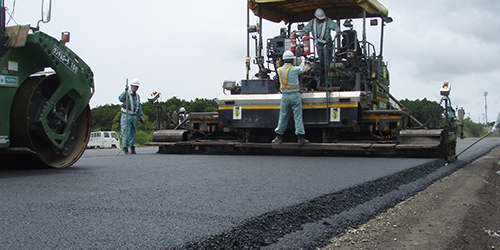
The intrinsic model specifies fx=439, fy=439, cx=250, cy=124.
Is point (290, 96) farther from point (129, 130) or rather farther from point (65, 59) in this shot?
point (65, 59)

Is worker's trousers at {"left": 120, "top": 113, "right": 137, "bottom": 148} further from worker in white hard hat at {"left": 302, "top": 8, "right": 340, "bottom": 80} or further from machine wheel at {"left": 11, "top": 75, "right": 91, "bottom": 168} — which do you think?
worker in white hard hat at {"left": 302, "top": 8, "right": 340, "bottom": 80}

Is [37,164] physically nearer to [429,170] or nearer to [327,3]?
[429,170]

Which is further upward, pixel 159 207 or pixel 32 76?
pixel 32 76

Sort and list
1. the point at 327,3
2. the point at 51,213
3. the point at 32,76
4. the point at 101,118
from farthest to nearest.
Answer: the point at 101,118, the point at 327,3, the point at 32,76, the point at 51,213

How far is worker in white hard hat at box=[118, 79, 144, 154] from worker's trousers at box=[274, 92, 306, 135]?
295cm

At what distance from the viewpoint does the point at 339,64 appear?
316 inches

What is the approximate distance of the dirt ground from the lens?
253 centimetres

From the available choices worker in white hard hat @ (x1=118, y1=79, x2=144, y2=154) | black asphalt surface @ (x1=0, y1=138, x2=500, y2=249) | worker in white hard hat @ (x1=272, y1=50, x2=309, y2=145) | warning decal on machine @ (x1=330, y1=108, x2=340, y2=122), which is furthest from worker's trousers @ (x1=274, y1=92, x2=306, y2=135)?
worker in white hard hat @ (x1=118, y1=79, x2=144, y2=154)

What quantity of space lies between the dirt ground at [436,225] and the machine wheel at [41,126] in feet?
11.4

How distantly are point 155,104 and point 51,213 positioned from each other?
6.83 meters

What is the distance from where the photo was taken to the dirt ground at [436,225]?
253cm

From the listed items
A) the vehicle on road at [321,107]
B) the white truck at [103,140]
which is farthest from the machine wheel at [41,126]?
the white truck at [103,140]

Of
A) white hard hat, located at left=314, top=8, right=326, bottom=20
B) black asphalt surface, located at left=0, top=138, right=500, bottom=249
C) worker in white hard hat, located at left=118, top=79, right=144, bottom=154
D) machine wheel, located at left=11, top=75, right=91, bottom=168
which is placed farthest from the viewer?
worker in white hard hat, located at left=118, top=79, right=144, bottom=154

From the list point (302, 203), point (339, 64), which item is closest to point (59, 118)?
point (302, 203)
